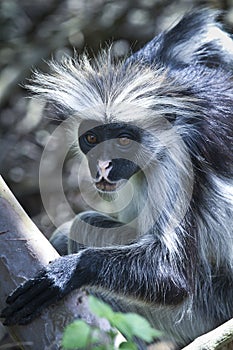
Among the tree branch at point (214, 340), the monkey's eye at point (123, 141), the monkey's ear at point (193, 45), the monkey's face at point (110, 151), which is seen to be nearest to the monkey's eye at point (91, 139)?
the monkey's face at point (110, 151)

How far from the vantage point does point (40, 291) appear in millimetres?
3803

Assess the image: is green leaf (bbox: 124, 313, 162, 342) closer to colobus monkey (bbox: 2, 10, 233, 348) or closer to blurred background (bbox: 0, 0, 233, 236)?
colobus monkey (bbox: 2, 10, 233, 348)

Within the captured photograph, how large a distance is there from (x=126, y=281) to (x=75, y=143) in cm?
106

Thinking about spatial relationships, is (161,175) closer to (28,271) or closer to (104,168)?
(104,168)

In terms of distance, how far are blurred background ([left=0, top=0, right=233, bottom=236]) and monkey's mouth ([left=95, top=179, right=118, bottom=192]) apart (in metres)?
3.67

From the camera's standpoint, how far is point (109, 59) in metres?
4.83

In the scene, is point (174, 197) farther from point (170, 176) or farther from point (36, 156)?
point (36, 156)

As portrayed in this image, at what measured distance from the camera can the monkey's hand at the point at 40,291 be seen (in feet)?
11.5

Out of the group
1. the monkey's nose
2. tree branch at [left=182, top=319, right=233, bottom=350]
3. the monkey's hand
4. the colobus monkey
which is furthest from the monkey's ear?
tree branch at [left=182, top=319, right=233, bottom=350]

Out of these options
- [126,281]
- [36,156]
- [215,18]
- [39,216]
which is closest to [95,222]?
[126,281]

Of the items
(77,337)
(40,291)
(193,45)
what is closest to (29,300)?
(40,291)

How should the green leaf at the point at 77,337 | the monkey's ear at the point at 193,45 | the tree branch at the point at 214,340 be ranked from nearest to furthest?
the green leaf at the point at 77,337 < the tree branch at the point at 214,340 < the monkey's ear at the point at 193,45

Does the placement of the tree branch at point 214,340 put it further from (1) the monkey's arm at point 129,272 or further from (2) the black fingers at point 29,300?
(1) the monkey's arm at point 129,272

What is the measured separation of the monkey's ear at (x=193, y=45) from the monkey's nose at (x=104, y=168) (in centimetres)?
80
